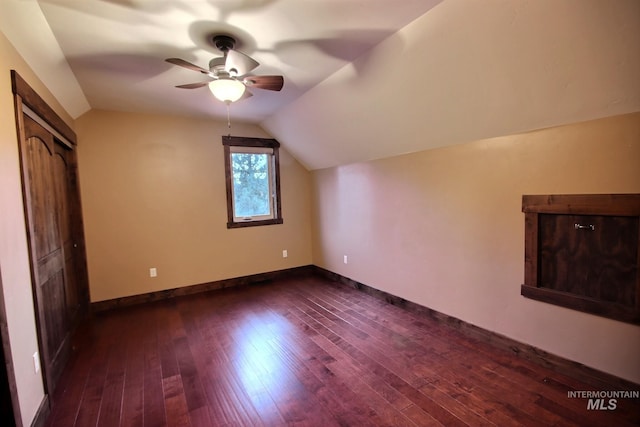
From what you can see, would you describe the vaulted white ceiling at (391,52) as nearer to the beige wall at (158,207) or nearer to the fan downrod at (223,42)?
the fan downrod at (223,42)

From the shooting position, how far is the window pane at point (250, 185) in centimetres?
462

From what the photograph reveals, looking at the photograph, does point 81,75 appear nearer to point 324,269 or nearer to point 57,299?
point 57,299

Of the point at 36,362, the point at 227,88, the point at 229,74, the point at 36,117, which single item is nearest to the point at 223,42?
the point at 229,74

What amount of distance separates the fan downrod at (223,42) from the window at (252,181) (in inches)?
90.7

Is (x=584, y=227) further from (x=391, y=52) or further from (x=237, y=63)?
(x=237, y=63)

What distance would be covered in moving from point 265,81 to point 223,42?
0.39 metres

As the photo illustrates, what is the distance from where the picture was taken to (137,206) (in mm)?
3877

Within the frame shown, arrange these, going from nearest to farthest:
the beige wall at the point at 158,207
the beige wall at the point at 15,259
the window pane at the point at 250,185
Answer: the beige wall at the point at 15,259 → the beige wall at the point at 158,207 → the window pane at the point at 250,185

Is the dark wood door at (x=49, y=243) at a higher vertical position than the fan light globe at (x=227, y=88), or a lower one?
lower

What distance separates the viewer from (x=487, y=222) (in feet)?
8.54

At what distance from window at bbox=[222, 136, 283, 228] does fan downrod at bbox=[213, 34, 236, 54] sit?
2303mm

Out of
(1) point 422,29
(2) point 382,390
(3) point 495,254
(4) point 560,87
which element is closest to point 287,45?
(1) point 422,29

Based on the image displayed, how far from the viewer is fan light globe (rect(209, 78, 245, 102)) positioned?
2133 millimetres

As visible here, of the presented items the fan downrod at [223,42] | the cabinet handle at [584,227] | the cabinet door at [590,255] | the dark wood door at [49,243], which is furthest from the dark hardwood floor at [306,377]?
the fan downrod at [223,42]
